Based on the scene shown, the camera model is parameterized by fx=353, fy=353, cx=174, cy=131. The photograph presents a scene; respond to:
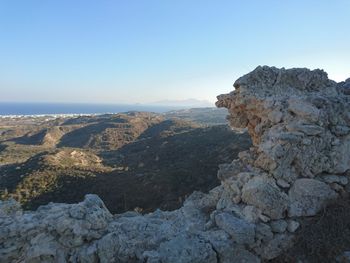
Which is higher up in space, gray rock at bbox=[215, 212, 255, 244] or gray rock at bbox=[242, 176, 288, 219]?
gray rock at bbox=[242, 176, 288, 219]

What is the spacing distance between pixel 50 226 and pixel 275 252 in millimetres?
4660

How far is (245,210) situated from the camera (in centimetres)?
780

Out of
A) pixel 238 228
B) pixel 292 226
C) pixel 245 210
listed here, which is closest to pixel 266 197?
pixel 245 210

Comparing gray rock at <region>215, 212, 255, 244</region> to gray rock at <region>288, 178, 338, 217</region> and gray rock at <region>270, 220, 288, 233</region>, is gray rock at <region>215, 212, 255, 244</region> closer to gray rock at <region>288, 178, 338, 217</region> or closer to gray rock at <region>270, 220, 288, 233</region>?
gray rock at <region>270, 220, 288, 233</region>

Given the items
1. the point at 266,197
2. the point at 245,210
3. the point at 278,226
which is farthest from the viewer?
the point at 245,210

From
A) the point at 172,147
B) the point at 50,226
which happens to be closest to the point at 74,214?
the point at 50,226

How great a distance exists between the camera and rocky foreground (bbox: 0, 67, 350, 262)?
7.10 m

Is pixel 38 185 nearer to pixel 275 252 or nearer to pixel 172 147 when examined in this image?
pixel 172 147

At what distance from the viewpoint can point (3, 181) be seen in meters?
43.3

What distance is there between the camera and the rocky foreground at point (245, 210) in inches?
279

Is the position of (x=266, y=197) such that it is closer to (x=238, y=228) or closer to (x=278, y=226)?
(x=278, y=226)

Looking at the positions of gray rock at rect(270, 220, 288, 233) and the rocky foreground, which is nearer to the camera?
the rocky foreground

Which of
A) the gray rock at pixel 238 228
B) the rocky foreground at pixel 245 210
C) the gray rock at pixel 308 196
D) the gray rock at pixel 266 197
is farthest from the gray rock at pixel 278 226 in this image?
the gray rock at pixel 238 228

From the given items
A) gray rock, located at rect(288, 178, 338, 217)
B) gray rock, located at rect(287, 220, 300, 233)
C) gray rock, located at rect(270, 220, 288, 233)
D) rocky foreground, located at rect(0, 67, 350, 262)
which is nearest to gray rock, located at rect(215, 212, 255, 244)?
rocky foreground, located at rect(0, 67, 350, 262)
